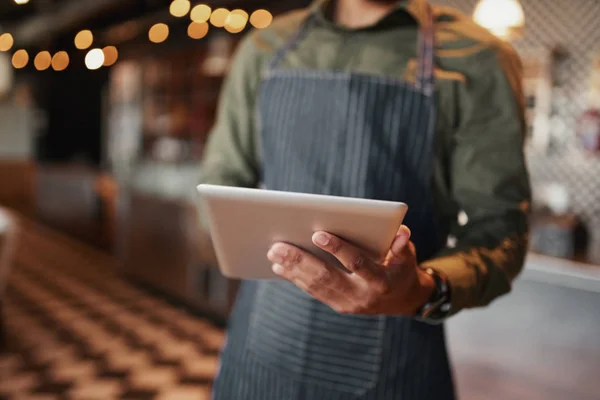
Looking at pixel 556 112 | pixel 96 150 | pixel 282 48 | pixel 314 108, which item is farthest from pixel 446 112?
pixel 96 150

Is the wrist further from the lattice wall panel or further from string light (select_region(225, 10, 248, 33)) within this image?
string light (select_region(225, 10, 248, 33))

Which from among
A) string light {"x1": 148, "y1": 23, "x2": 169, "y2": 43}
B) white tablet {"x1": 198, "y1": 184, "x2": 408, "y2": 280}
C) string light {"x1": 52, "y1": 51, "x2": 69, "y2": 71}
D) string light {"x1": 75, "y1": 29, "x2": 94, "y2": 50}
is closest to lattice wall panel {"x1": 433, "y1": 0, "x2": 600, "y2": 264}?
white tablet {"x1": 198, "y1": 184, "x2": 408, "y2": 280}

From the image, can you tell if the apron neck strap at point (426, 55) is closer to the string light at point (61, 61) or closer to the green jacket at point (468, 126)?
the green jacket at point (468, 126)

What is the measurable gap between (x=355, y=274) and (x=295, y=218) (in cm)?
12

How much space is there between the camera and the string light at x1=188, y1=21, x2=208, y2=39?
6645 millimetres

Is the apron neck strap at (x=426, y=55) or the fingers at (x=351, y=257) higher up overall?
the apron neck strap at (x=426, y=55)

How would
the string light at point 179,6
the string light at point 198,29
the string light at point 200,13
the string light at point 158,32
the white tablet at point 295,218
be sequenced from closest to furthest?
the white tablet at point 295,218 → the string light at point 179,6 → the string light at point 200,13 → the string light at point 198,29 → the string light at point 158,32

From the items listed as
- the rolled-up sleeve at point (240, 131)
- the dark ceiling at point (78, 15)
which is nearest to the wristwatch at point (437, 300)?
the rolled-up sleeve at point (240, 131)

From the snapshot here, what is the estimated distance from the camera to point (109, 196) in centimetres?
731

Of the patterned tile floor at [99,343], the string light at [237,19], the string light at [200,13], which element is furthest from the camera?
the string light at [237,19]

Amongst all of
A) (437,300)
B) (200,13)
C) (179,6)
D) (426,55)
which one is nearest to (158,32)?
(200,13)

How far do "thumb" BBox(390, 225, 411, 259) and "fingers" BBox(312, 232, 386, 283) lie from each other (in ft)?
0.10

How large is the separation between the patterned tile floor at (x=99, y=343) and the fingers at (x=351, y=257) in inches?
112

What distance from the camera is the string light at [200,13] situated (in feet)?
17.4
